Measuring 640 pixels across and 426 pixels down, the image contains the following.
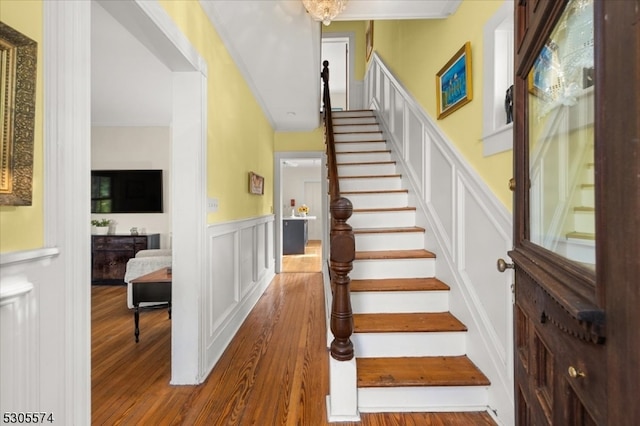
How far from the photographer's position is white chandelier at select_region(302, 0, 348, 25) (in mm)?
1901

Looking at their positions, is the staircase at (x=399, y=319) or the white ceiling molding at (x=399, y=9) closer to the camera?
→ the staircase at (x=399, y=319)

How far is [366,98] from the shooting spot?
568cm

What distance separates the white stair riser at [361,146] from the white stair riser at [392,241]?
164cm

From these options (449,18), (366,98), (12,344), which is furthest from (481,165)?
(366,98)

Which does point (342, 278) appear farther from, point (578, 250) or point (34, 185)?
point (34, 185)

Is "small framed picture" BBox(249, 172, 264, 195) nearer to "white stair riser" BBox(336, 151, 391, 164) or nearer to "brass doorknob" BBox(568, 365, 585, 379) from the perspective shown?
Answer: "white stair riser" BBox(336, 151, 391, 164)

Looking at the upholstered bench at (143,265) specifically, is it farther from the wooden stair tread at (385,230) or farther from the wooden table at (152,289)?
the wooden stair tread at (385,230)

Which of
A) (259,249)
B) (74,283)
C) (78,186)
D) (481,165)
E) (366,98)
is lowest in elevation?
(259,249)

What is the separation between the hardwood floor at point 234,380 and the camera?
1561mm

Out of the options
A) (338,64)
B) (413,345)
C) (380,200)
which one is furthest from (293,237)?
(413,345)

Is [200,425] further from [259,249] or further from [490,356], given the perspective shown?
[259,249]

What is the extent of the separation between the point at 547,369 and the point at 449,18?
232cm

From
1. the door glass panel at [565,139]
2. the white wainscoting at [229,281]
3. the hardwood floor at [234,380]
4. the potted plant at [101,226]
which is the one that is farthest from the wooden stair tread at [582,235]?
the potted plant at [101,226]

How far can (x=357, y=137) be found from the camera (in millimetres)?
4082
